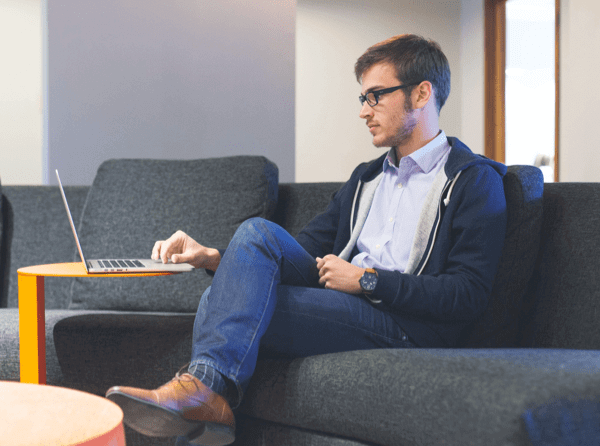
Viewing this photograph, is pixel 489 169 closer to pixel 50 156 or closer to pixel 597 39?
pixel 50 156

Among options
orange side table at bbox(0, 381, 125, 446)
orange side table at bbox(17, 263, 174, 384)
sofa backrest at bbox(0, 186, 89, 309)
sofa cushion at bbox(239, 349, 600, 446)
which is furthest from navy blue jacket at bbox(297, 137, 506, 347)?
sofa backrest at bbox(0, 186, 89, 309)

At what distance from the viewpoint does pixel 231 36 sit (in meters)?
3.01

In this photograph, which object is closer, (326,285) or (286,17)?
(326,285)

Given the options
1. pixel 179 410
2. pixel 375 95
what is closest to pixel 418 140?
pixel 375 95

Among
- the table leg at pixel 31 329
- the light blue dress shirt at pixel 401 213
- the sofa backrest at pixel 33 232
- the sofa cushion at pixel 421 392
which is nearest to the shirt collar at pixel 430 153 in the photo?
the light blue dress shirt at pixel 401 213

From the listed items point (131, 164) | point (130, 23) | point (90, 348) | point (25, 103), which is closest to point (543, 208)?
point (90, 348)

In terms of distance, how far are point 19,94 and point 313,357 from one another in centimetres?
428

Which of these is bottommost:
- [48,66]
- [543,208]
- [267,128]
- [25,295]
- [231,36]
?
[25,295]

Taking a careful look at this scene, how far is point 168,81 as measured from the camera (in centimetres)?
291

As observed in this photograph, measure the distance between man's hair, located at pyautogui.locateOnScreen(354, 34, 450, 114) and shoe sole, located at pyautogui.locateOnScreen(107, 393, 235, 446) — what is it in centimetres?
100

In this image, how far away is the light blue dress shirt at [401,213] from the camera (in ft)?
5.10

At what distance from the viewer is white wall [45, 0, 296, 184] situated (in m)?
2.79

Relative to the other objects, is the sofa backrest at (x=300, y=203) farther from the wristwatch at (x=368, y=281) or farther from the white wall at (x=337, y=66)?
the white wall at (x=337, y=66)

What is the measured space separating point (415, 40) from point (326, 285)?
726 millimetres
